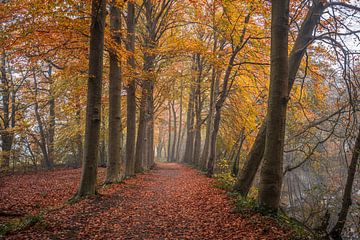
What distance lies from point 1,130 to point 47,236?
1610cm

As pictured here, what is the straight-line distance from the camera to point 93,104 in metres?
8.11

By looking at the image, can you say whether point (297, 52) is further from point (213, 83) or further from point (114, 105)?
point (213, 83)

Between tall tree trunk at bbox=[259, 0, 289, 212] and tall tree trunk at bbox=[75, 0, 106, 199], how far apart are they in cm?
491

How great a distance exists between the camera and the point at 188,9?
16.9 m

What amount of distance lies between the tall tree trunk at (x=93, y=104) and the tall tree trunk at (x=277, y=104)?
4.91 m

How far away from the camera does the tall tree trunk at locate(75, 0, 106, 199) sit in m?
8.09

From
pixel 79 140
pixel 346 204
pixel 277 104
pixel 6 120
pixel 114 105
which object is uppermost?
pixel 6 120

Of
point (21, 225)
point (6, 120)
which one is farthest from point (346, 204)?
point (6, 120)

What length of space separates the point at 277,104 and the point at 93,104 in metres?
5.13

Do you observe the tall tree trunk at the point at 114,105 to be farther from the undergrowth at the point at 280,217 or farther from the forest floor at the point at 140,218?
the undergrowth at the point at 280,217

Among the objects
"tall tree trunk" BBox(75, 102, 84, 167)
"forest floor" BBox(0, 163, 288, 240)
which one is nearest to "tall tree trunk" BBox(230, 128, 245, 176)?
"forest floor" BBox(0, 163, 288, 240)

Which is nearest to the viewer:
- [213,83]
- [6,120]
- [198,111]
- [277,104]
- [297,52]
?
[277,104]

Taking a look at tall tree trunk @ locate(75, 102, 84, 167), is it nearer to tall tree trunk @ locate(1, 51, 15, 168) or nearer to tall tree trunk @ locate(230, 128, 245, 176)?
tall tree trunk @ locate(1, 51, 15, 168)

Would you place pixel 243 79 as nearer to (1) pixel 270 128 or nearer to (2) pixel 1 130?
(1) pixel 270 128
